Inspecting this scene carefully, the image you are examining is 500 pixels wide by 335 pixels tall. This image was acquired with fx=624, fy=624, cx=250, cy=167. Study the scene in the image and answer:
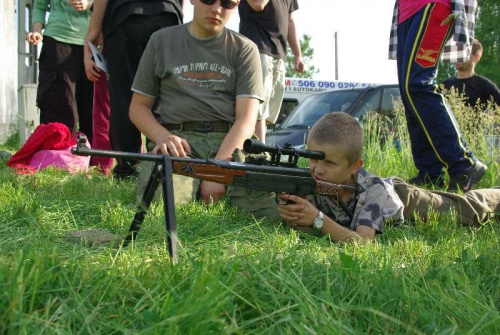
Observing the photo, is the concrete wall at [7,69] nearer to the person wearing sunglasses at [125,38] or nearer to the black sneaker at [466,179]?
the person wearing sunglasses at [125,38]

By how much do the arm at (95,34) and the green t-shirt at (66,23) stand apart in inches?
29.5

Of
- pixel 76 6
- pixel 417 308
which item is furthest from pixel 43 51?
pixel 417 308

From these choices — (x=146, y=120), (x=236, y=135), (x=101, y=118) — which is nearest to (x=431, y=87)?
(x=236, y=135)

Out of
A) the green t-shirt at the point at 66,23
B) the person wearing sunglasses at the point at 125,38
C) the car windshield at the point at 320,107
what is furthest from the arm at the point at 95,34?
the car windshield at the point at 320,107

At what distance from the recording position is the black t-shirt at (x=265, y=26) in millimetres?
5523

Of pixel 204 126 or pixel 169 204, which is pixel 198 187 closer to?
pixel 204 126

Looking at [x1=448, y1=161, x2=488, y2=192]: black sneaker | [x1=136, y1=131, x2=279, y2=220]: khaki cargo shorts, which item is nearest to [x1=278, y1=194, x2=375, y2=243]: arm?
[x1=136, y1=131, x2=279, y2=220]: khaki cargo shorts

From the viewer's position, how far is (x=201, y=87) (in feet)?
13.5

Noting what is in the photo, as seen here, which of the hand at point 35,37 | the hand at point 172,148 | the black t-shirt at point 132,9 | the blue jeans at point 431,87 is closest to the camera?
the hand at point 172,148

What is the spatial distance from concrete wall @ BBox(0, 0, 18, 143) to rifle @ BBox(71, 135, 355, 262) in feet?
34.5

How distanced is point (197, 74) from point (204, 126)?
1.13 ft

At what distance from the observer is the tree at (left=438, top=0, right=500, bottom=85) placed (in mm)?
37125

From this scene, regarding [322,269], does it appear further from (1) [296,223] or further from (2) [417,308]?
(1) [296,223]

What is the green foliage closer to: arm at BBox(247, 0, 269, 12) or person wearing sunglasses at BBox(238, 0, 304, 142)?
person wearing sunglasses at BBox(238, 0, 304, 142)
